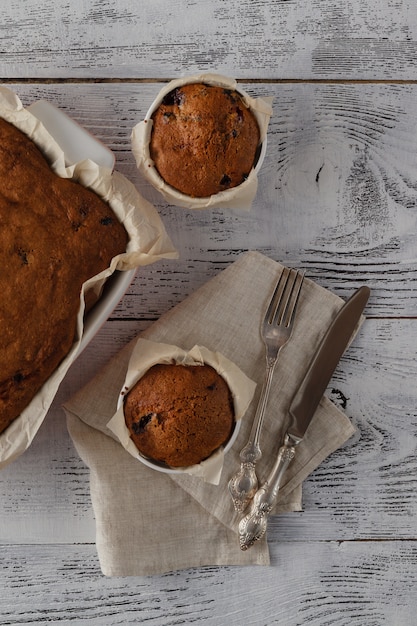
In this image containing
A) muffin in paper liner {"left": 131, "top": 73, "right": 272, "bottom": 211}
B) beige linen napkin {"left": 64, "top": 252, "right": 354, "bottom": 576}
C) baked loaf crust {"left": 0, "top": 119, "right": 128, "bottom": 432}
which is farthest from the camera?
beige linen napkin {"left": 64, "top": 252, "right": 354, "bottom": 576}

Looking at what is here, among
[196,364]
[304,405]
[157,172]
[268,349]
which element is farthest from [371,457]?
[157,172]

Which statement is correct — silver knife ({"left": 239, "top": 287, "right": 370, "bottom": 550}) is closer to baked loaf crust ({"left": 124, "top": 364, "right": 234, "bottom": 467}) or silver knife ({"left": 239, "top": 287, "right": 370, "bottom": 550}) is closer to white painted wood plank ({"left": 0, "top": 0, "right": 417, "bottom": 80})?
baked loaf crust ({"left": 124, "top": 364, "right": 234, "bottom": 467})

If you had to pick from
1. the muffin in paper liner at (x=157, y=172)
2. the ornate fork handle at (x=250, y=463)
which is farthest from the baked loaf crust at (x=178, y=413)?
the muffin in paper liner at (x=157, y=172)

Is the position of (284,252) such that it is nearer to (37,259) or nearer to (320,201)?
(320,201)

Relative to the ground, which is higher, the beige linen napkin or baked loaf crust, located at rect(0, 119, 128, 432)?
baked loaf crust, located at rect(0, 119, 128, 432)

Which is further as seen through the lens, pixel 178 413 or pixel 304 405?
pixel 304 405

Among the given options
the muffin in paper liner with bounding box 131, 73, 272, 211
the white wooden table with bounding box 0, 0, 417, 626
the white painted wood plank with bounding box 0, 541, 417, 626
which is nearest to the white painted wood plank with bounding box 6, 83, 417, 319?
the white wooden table with bounding box 0, 0, 417, 626
